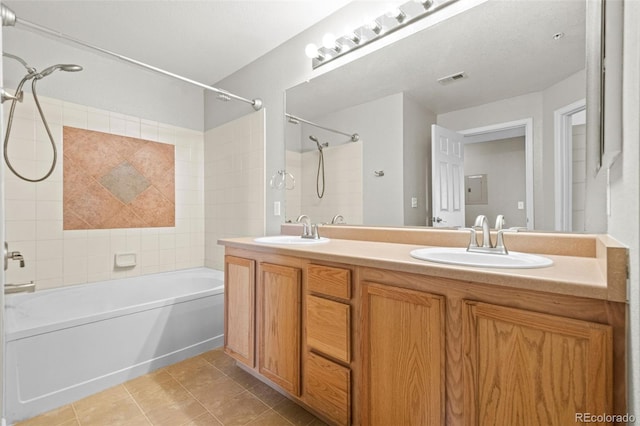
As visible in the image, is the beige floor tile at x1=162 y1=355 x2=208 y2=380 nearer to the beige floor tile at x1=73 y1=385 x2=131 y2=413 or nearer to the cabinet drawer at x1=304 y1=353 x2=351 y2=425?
the beige floor tile at x1=73 y1=385 x2=131 y2=413

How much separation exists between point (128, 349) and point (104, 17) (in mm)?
2223

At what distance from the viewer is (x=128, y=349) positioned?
188 centimetres

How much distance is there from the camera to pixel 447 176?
1.57 meters

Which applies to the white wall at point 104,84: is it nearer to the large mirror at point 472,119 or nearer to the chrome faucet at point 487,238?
the large mirror at point 472,119

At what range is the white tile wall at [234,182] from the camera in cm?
261

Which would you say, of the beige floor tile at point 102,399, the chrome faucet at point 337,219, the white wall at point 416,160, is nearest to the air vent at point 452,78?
the white wall at point 416,160

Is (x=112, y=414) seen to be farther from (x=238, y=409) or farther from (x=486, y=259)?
(x=486, y=259)

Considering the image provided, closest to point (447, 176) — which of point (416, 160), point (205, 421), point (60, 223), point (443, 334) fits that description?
point (416, 160)

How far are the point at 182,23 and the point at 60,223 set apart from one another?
179 centimetres

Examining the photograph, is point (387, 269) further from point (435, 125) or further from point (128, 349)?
point (128, 349)

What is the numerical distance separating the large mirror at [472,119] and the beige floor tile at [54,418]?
1.80m

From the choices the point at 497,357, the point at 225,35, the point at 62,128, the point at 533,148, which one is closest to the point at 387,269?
the point at 497,357

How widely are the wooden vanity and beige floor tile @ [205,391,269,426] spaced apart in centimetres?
17

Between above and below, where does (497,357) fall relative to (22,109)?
below
